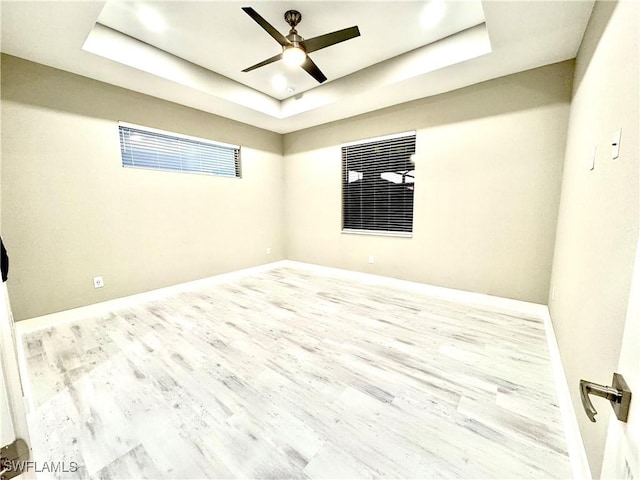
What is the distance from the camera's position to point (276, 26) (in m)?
2.60

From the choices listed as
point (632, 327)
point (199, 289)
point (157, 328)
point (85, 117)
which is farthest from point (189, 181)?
point (632, 327)

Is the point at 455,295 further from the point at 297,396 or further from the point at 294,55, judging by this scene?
the point at 294,55

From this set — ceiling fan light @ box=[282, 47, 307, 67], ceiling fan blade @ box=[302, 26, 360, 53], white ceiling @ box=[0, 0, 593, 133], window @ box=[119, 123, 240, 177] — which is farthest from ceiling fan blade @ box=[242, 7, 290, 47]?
window @ box=[119, 123, 240, 177]

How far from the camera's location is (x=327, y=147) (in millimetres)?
4602

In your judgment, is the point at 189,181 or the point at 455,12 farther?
the point at 189,181

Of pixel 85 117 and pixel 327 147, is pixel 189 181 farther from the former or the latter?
pixel 327 147

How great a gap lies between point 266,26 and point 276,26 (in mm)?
663

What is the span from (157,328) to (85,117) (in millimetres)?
2487

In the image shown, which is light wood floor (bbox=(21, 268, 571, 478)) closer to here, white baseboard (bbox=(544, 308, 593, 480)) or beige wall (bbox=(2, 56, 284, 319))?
white baseboard (bbox=(544, 308, 593, 480))

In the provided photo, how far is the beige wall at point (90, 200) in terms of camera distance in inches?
102

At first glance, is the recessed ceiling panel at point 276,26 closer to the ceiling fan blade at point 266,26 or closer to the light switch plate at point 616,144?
the ceiling fan blade at point 266,26

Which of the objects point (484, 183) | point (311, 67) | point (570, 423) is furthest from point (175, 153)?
point (570, 423)

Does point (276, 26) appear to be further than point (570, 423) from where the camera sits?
Yes

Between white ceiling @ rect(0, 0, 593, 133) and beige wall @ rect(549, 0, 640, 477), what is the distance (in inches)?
21.0
